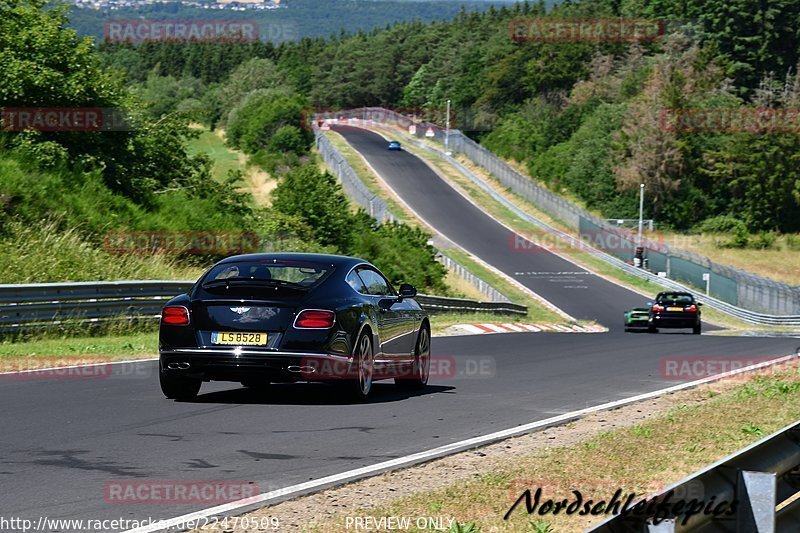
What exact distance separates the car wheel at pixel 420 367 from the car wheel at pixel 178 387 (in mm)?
2856

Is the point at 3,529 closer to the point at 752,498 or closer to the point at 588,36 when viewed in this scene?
the point at 752,498

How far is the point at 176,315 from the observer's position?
11.3m

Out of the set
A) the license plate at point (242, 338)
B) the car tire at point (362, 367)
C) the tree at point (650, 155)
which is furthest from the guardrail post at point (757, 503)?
the tree at point (650, 155)

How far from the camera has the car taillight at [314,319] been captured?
11.1 m

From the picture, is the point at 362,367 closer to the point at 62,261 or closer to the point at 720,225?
the point at 62,261

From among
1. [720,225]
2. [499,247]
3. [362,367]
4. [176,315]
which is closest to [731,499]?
[362,367]

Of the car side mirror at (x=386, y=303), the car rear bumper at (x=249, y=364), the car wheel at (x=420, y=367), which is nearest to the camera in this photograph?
the car rear bumper at (x=249, y=364)

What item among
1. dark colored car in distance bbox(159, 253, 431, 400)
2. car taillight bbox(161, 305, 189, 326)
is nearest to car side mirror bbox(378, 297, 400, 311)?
dark colored car in distance bbox(159, 253, 431, 400)

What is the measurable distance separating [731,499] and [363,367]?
22.6 feet

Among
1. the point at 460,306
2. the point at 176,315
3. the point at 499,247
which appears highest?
the point at 176,315

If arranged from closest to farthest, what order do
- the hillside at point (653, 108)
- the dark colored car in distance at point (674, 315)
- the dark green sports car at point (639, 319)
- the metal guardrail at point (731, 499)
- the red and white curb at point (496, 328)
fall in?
the metal guardrail at point (731, 499), the red and white curb at point (496, 328), the dark colored car in distance at point (674, 315), the dark green sports car at point (639, 319), the hillside at point (653, 108)

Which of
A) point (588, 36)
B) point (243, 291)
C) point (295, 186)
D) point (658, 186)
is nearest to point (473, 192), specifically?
point (658, 186)

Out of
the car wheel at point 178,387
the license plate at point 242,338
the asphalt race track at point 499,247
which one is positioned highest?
the license plate at point 242,338

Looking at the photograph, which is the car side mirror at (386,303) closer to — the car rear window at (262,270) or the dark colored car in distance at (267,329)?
the dark colored car in distance at (267,329)
